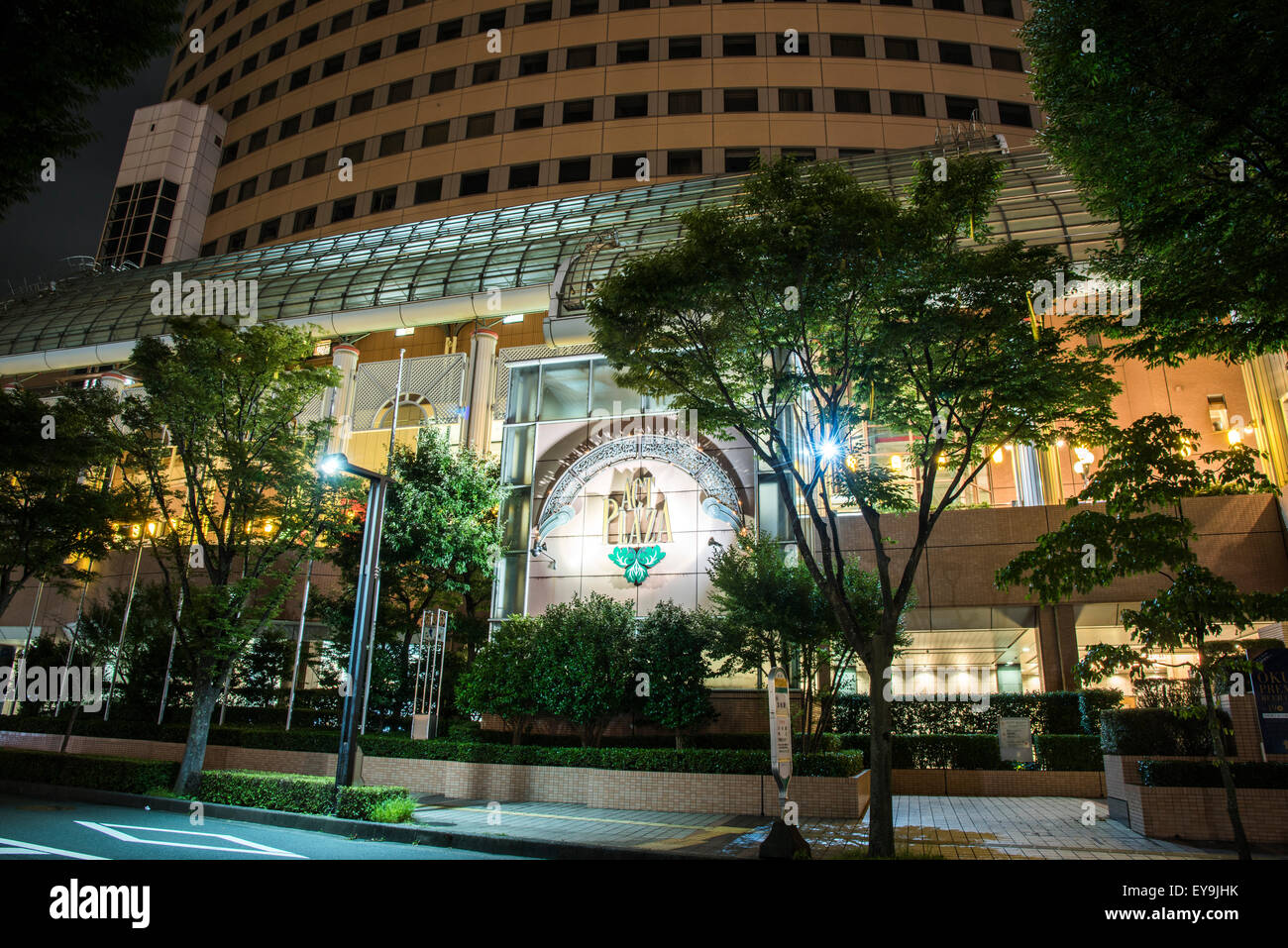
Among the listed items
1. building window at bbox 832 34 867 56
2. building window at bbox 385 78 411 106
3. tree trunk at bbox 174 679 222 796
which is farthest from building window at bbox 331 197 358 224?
tree trunk at bbox 174 679 222 796

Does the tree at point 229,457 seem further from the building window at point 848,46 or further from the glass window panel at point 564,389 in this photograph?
the building window at point 848,46

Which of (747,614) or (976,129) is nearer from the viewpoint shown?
(747,614)

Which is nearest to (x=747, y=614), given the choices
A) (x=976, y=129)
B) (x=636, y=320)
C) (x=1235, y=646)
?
(x=636, y=320)

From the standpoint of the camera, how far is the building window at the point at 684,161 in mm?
37438

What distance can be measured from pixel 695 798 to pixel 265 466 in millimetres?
11650

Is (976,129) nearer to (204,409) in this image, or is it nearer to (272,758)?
(204,409)

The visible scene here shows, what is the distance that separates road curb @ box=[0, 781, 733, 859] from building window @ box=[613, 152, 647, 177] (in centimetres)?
3192

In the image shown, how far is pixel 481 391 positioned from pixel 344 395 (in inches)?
249

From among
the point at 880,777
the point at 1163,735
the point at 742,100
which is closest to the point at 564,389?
the point at 880,777

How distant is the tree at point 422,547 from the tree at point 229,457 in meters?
3.14

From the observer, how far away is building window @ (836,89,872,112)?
3800 centimetres

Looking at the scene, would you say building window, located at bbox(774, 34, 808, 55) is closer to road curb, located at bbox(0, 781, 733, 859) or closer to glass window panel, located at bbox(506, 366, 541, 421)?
glass window panel, located at bbox(506, 366, 541, 421)

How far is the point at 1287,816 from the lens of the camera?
11.2 m

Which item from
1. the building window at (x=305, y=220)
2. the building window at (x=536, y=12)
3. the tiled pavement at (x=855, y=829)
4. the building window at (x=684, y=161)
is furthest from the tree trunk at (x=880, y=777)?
the building window at (x=536, y=12)
